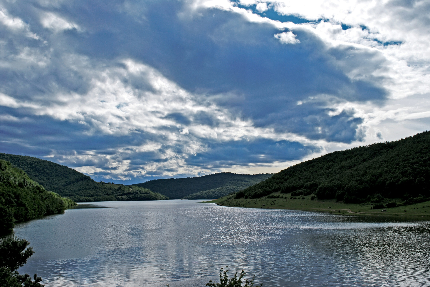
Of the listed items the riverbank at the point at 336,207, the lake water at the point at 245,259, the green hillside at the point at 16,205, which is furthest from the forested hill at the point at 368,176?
the green hillside at the point at 16,205

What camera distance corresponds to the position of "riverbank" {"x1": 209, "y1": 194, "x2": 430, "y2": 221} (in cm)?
8209

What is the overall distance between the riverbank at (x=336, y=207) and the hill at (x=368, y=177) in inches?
155

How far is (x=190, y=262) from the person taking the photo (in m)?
33.3

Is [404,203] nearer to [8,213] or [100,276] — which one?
[100,276]

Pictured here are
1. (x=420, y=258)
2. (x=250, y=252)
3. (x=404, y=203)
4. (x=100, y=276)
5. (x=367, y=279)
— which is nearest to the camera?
(x=367, y=279)

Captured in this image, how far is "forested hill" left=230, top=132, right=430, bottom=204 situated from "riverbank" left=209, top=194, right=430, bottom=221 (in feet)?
16.1

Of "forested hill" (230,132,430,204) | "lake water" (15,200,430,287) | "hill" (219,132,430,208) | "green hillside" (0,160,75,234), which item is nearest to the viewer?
"lake water" (15,200,430,287)

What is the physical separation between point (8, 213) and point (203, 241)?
42.3 meters

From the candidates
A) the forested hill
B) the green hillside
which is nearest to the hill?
the forested hill

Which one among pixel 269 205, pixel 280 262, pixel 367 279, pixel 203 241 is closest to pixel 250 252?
pixel 280 262

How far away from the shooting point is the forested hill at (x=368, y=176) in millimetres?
107269

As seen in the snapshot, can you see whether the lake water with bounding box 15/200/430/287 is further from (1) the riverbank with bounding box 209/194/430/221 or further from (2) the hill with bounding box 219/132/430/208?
(2) the hill with bounding box 219/132/430/208

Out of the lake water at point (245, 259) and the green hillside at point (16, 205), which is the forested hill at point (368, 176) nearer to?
the lake water at point (245, 259)

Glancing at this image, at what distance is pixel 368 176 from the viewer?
122 metres
